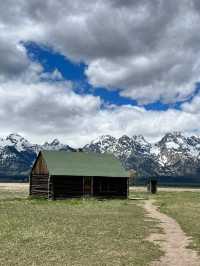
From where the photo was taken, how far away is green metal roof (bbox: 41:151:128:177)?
66375 millimetres

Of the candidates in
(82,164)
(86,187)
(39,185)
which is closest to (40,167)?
(39,185)

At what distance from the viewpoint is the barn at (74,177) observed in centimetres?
6550

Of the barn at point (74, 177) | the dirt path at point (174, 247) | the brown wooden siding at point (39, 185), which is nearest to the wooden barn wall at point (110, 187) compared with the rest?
the barn at point (74, 177)

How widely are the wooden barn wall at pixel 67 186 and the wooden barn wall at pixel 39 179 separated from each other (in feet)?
6.77

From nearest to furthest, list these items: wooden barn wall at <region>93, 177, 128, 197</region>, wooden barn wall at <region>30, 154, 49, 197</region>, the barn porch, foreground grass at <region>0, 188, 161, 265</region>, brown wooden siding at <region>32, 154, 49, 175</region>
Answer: foreground grass at <region>0, 188, 161, 265</region>, the barn porch, wooden barn wall at <region>30, 154, 49, 197</region>, brown wooden siding at <region>32, 154, 49, 175</region>, wooden barn wall at <region>93, 177, 128, 197</region>

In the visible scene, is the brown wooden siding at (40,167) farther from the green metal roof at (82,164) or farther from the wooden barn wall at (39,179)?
the green metal roof at (82,164)

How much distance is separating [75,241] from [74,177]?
4242 centimetres

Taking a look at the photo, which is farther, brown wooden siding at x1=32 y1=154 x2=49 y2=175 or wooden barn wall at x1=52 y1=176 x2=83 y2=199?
brown wooden siding at x1=32 y1=154 x2=49 y2=175

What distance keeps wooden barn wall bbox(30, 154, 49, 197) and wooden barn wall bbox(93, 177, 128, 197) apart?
7.33 m

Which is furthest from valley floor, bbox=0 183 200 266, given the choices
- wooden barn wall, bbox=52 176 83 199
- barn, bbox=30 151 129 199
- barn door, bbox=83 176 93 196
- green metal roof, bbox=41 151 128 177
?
barn door, bbox=83 176 93 196

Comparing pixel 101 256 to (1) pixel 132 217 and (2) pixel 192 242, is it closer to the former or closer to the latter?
(2) pixel 192 242

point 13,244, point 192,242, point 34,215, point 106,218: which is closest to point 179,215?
point 106,218

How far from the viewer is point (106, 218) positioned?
120ft

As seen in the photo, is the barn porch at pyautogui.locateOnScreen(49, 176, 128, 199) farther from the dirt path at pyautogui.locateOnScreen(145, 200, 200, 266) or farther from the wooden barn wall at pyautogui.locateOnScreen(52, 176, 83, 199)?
the dirt path at pyautogui.locateOnScreen(145, 200, 200, 266)
